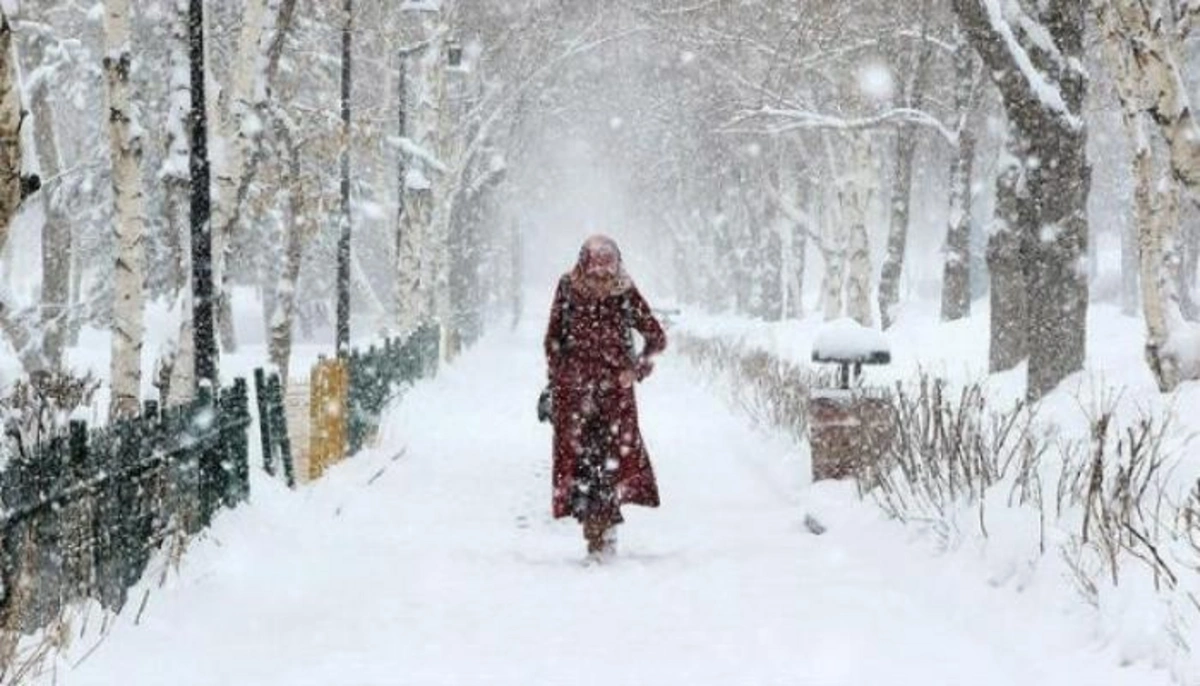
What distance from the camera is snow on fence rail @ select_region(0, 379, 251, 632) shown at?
4809mm

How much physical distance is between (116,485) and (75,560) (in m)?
0.53

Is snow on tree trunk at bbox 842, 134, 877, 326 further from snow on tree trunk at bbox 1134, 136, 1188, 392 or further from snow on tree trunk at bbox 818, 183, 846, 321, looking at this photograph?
snow on tree trunk at bbox 1134, 136, 1188, 392

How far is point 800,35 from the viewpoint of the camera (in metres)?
20.9

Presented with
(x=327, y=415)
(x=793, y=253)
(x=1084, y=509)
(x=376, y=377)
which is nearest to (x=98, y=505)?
(x=1084, y=509)

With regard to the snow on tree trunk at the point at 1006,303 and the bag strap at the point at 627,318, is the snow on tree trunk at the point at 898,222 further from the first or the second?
the bag strap at the point at 627,318

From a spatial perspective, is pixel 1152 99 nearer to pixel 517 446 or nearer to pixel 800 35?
pixel 517 446

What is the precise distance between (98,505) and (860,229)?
21.4 meters

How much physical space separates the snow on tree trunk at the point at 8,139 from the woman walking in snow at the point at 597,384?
388cm

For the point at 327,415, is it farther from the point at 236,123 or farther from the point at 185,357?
the point at 236,123

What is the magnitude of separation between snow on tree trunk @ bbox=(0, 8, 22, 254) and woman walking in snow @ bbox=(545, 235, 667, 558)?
3.88 m

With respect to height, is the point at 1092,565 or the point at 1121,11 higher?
the point at 1121,11

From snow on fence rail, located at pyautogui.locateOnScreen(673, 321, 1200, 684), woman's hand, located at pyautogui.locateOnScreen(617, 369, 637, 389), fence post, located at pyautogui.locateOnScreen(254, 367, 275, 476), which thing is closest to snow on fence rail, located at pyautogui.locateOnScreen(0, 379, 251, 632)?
fence post, located at pyautogui.locateOnScreen(254, 367, 275, 476)

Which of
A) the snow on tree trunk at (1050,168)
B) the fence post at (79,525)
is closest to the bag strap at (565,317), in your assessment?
the fence post at (79,525)

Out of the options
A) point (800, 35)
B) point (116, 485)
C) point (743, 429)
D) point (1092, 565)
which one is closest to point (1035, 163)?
point (743, 429)
